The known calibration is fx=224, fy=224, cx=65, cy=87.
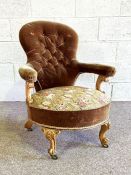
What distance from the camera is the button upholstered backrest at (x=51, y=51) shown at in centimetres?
181

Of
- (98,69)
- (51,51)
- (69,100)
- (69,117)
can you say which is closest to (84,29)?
(51,51)

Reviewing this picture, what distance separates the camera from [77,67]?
1913 millimetres

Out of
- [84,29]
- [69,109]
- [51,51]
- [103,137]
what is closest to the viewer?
[69,109]

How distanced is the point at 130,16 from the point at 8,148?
181cm

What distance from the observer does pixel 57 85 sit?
193 cm

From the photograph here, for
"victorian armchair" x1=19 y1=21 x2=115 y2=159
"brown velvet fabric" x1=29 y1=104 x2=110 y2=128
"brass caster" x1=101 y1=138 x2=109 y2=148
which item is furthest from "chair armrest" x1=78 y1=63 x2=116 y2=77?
"brass caster" x1=101 y1=138 x2=109 y2=148

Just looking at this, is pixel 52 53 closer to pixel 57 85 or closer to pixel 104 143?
pixel 57 85

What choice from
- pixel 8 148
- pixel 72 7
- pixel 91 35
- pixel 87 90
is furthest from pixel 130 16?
pixel 8 148

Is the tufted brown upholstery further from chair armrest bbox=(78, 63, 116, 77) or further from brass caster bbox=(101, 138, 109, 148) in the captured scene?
brass caster bbox=(101, 138, 109, 148)

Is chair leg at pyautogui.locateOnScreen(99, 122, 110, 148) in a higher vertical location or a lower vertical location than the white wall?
lower

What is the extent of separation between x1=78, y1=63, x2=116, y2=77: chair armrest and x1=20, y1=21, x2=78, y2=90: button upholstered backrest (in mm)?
88

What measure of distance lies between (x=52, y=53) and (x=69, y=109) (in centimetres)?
66

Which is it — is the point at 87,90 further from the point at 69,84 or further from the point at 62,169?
the point at 62,169

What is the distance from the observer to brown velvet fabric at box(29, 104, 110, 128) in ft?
4.77
